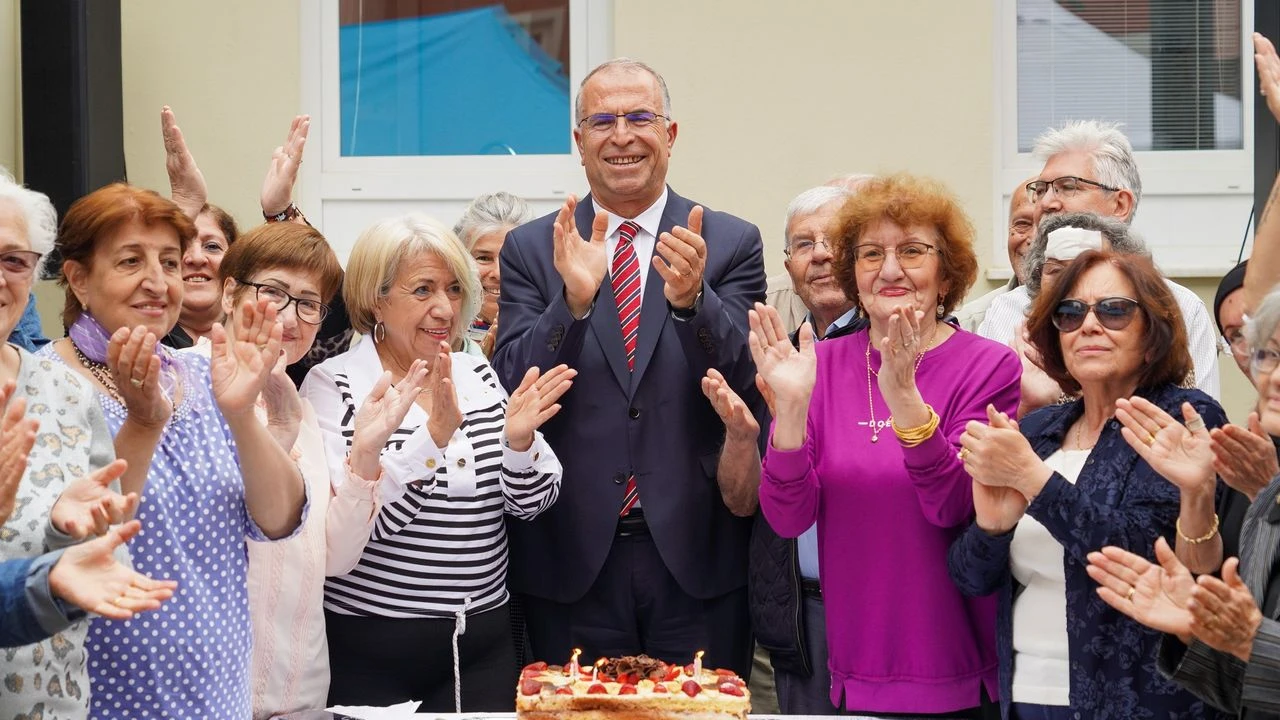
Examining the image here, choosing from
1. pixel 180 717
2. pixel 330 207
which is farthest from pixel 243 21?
pixel 180 717

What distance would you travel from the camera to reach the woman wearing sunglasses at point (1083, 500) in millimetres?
3178

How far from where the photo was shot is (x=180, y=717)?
9.95ft

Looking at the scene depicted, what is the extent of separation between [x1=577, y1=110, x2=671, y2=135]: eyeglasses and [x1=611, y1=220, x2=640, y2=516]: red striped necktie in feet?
0.93

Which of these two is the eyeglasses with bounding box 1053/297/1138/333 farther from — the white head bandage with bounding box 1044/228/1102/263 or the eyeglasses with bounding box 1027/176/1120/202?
the eyeglasses with bounding box 1027/176/1120/202

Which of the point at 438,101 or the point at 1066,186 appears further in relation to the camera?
the point at 438,101

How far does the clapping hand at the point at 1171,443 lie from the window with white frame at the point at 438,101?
13.1ft

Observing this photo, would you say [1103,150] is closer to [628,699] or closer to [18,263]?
[628,699]

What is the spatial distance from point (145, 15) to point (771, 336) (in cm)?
418

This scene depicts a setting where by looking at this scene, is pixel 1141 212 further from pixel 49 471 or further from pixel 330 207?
pixel 49 471

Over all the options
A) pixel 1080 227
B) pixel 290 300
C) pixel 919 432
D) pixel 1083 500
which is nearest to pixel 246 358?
pixel 290 300

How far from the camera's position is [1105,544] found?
10.4ft

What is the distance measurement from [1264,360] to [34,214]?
2519mm

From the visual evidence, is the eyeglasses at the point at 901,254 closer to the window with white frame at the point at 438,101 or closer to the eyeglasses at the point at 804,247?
the eyeglasses at the point at 804,247

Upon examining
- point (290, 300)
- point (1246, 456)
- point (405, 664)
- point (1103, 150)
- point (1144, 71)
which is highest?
point (1144, 71)
